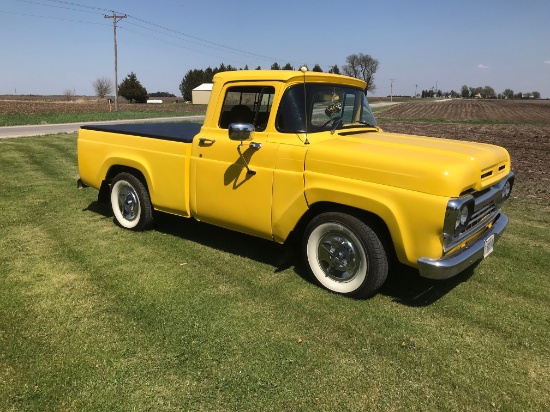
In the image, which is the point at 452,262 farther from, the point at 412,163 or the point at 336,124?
the point at 336,124

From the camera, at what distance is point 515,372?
2.90m

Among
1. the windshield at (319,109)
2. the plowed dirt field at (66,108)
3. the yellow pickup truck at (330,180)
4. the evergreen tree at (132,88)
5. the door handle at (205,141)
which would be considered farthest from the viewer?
the evergreen tree at (132,88)

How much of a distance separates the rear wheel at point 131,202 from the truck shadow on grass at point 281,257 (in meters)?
0.25

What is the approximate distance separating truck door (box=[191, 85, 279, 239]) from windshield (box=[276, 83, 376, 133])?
20 centimetres

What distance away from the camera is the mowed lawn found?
8.76 feet

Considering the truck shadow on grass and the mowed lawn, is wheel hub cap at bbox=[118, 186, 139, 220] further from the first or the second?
the mowed lawn

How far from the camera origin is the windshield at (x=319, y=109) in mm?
4020

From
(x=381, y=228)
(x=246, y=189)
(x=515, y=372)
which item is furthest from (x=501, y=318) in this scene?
(x=246, y=189)

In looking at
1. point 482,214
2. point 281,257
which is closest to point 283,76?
point 281,257

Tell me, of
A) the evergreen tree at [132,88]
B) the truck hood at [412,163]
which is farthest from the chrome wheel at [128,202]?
the evergreen tree at [132,88]

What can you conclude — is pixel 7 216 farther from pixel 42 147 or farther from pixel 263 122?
pixel 42 147

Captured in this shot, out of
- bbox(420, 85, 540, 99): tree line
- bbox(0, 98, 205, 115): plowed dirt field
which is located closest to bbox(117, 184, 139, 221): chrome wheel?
bbox(0, 98, 205, 115): plowed dirt field

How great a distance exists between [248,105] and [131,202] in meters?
2.20

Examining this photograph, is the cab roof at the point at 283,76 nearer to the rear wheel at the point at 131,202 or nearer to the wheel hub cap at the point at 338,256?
the wheel hub cap at the point at 338,256
